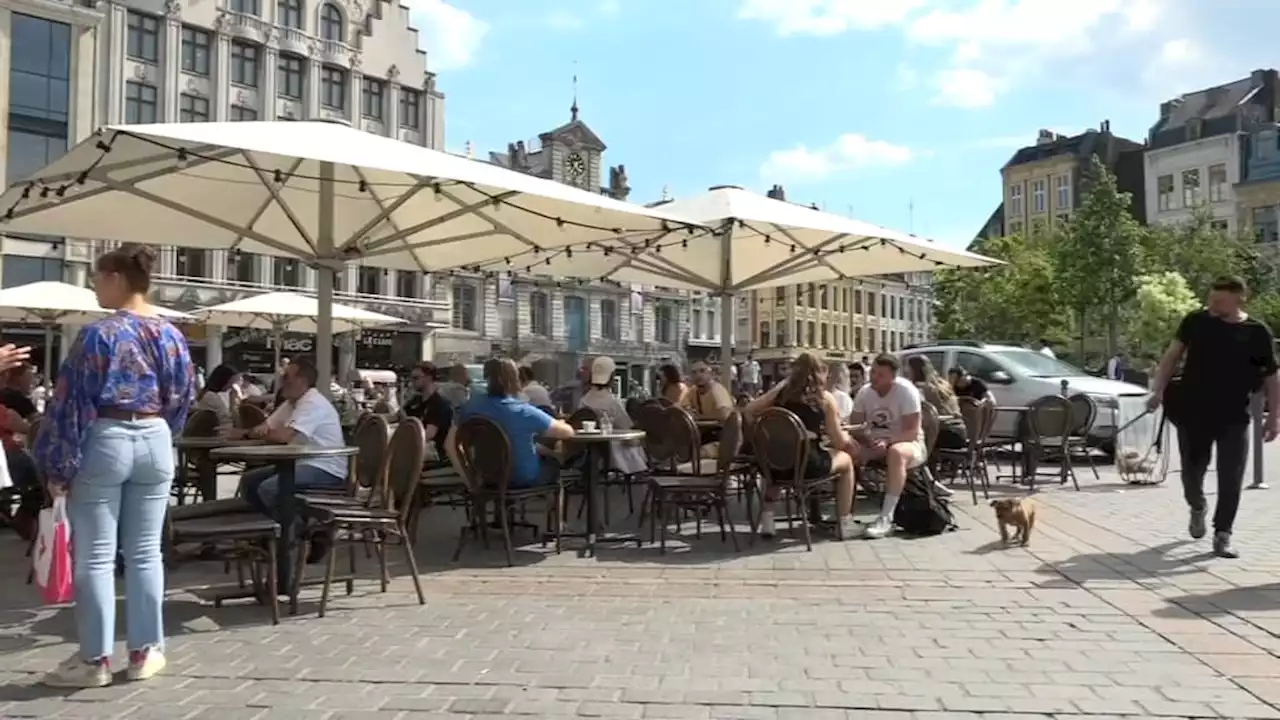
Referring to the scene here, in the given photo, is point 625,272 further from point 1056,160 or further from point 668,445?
point 1056,160

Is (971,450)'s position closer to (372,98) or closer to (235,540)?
(235,540)

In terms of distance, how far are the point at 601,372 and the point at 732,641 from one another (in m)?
5.00

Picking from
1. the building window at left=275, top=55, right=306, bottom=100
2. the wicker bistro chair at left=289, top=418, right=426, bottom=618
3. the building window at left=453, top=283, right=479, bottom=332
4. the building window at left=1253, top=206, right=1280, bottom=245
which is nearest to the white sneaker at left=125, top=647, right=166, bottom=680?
the wicker bistro chair at left=289, top=418, right=426, bottom=618

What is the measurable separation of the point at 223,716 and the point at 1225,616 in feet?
15.2

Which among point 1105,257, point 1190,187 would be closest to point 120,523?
point 1105,257

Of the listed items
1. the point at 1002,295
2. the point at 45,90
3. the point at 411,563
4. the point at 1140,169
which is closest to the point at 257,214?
the point at 411,563

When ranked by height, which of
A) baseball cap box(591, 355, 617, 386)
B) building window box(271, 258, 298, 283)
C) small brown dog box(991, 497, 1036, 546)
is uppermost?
building window box(271, 258, 298, 283)

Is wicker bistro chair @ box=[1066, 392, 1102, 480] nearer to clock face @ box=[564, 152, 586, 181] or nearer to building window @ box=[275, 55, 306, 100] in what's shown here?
building window @ box=[275, 55, 306, 100]

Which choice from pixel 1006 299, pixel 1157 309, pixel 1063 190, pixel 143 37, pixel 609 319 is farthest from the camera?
pixel 1063 190

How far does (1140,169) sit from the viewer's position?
71375 mm

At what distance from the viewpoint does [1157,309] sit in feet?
121

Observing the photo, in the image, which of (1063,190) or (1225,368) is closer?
(1225,368)

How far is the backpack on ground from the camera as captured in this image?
8.51 metres

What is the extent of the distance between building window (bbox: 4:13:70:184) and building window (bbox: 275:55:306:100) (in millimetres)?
9286
